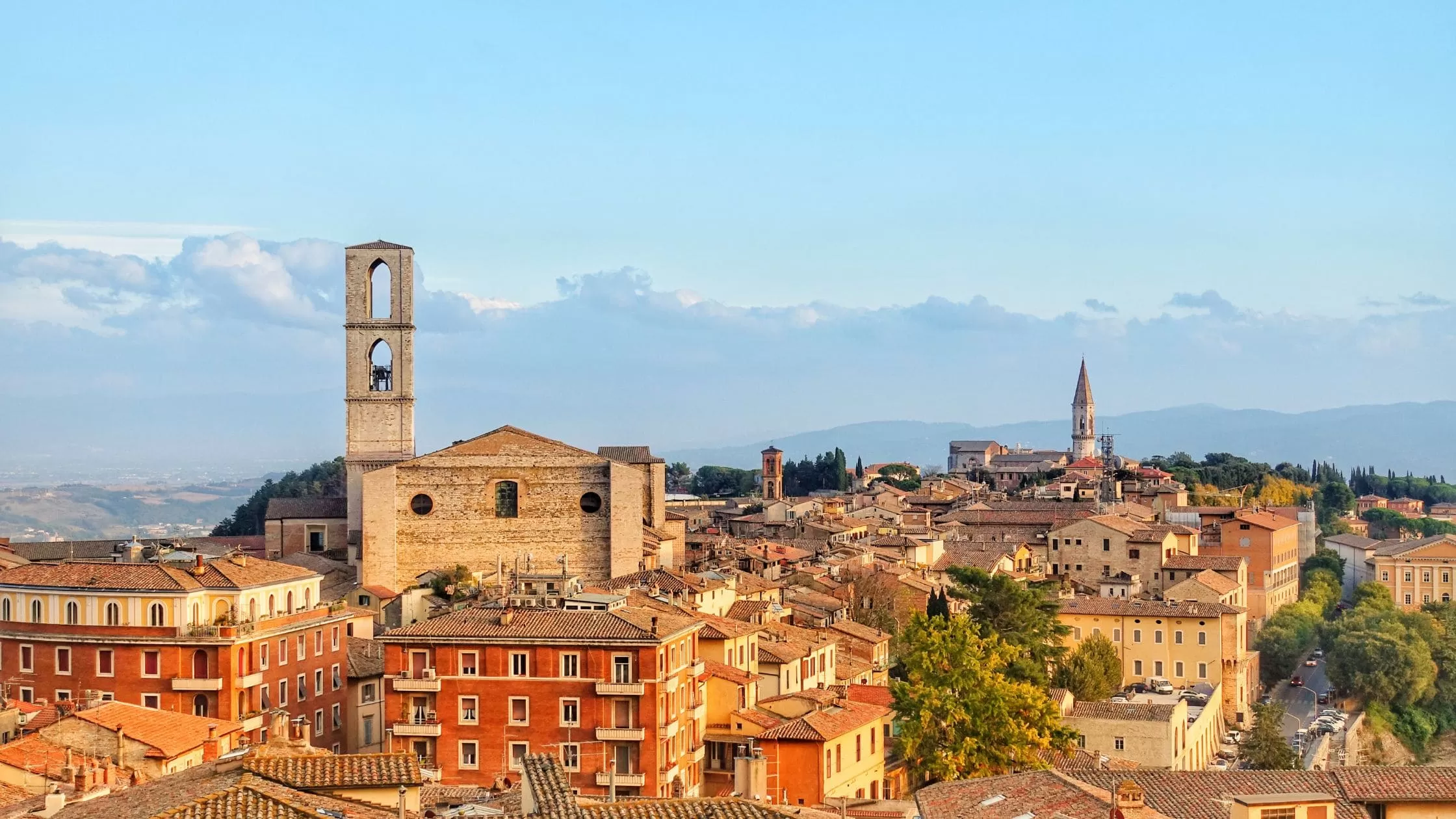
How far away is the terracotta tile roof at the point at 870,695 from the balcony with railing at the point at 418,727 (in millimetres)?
8912

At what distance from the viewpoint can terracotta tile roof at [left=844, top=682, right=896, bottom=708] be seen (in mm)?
35312

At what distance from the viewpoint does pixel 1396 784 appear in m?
19.8

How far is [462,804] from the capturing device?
618 inches

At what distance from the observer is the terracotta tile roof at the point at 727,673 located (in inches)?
1275

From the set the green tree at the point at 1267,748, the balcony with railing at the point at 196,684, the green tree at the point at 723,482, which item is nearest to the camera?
the balcony with railing at the point at 196,684

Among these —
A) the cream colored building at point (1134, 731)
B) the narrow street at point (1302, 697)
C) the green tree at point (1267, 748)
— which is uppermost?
the cream colored building at point (1134, 731)

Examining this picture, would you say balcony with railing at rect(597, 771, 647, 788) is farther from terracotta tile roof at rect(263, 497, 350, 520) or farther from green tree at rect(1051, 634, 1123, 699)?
terracotta tile roof at rect(263, 497, 350, 520)

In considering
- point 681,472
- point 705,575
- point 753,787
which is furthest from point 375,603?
point 681,472

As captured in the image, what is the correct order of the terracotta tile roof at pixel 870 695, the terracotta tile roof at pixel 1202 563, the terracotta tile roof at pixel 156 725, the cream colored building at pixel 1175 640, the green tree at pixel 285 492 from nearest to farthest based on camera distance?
the terracotta tile roof at pixel 156 725, the terracotta tile roof at pixel 870 695, the cream colored building at pixel 1175 640, the terracotta tile roof at pixel 1202 563, the green tree at pixel 285 492

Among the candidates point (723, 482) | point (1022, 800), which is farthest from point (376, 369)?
point (723, 482)

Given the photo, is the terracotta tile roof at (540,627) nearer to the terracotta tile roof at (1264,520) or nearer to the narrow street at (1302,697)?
the narrow street at (1302,697)

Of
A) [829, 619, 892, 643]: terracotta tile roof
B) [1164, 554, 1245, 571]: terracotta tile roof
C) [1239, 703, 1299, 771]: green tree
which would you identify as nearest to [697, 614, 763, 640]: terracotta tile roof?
[829, 619, 892, 643]: terracotta tile roof

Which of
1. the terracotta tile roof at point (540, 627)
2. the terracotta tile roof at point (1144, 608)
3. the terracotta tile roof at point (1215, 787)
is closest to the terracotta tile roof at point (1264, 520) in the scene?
the terracotta tile roof at point (1144, 608)

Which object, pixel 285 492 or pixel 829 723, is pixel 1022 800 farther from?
pixel 285 492
